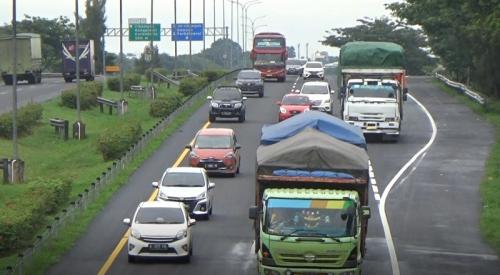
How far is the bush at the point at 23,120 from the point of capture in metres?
58.8

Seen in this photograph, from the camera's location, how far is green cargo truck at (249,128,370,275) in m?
23.3

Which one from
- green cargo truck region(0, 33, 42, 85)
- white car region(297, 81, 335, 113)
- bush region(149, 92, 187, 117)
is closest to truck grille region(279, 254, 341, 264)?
white car region(297, 81, 335, 113)

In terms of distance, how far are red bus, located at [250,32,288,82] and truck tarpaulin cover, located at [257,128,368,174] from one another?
217ft

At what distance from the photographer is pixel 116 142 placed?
49.4 m

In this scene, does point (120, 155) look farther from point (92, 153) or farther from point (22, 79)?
point (22, 79)

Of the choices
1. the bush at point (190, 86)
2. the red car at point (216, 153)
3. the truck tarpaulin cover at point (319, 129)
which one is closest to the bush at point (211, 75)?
the bush at point (190, 86)

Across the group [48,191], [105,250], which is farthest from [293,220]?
[48,191]

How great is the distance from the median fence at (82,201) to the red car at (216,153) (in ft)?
9.98

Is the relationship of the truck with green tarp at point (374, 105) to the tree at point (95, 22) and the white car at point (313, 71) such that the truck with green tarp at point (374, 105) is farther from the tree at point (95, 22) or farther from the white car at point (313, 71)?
the tree at point (95, 22)

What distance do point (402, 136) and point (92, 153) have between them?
1424 cm

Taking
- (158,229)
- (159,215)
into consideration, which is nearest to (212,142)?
(159,215)

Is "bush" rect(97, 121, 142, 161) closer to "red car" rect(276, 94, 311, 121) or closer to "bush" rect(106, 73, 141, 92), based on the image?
"red car" rect(276, 94, 311, 121)

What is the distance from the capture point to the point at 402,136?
55.2 meters

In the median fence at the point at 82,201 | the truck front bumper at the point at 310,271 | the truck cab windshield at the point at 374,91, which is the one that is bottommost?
the median fence at the point at 82,201
